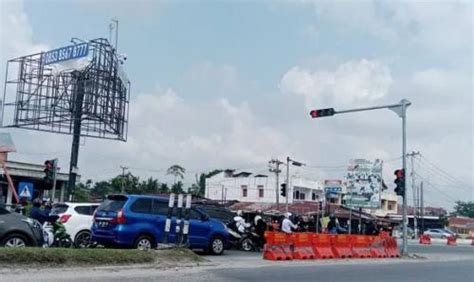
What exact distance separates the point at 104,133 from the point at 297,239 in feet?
62.3

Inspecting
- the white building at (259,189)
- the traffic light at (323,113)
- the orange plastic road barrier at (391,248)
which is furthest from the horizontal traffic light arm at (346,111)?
the white building at (259,189)

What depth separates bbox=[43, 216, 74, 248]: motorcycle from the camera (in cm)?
1771

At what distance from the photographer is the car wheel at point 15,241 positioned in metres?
15.2

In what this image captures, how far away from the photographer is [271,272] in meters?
16.4

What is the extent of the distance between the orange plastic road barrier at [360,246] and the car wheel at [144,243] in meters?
8.69

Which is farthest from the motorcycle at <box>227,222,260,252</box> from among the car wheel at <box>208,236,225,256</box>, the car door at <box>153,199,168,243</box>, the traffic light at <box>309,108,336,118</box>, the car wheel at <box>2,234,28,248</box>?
the car wheel at <box>2,234,28,248</box>

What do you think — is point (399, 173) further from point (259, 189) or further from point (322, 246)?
point (259, 189)

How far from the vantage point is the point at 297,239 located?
21312 mm

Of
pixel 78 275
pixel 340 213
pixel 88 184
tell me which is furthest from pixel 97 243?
pixel 88 184

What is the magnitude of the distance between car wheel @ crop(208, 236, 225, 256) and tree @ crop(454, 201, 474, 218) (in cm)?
12698

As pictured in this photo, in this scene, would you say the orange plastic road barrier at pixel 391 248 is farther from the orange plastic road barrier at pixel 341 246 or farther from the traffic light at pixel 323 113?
the traffic light at pixel 323 113

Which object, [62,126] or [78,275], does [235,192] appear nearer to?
[62,126]

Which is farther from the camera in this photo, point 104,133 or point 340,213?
point 340,213

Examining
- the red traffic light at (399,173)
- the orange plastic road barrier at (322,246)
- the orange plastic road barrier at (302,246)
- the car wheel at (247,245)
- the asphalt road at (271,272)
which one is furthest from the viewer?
the red traffic light at (399,173)
